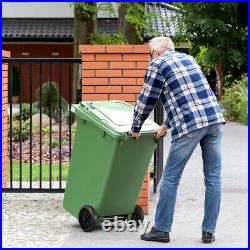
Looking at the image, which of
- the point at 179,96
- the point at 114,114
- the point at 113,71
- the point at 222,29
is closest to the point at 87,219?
the point at 114,114

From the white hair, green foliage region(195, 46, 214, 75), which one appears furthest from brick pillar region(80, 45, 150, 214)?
green foliage region(195, 46, 214, 75)

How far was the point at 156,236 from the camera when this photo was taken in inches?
235

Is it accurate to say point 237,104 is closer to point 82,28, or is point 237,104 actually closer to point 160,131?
point 82,28

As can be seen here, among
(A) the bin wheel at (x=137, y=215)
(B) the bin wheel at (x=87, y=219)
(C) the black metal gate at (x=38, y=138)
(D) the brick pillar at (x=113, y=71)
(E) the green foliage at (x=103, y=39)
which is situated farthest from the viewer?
(E) the green foliage at (x=103, y=39)

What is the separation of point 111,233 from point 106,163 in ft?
2.06

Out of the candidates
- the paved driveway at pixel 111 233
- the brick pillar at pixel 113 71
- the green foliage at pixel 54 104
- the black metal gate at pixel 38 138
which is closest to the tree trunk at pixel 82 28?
the green foliage at pixel 54 104

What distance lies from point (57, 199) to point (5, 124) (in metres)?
1.11

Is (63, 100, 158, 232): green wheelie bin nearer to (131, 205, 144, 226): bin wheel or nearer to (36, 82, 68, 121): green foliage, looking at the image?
(131, 205, 144, 226): bin wheel

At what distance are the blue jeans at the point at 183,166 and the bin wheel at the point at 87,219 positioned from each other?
553 millimetres

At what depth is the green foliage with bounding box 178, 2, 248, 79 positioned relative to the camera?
86.8 ft

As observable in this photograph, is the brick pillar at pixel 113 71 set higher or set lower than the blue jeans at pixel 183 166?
higher

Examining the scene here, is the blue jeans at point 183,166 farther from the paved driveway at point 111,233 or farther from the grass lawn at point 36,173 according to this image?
the grass lawn at point 36,173

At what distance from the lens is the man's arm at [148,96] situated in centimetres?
581

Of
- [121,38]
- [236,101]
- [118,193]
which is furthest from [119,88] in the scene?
[236,101]
